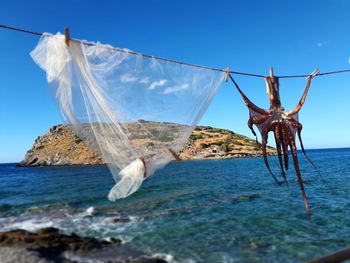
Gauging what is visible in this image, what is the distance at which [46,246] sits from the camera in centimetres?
1481

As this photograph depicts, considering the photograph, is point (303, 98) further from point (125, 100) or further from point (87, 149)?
point (87, 149)

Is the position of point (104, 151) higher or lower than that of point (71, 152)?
lower

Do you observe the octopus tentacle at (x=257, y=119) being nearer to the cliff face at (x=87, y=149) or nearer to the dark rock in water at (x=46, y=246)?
the dark rock in water at (x=46, y=246)

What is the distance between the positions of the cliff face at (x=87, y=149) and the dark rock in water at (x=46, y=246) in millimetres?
90919

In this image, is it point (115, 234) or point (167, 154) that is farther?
point (115, 234)

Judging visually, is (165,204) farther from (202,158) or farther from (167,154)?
(202,158)

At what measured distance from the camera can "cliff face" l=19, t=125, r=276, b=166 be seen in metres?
114

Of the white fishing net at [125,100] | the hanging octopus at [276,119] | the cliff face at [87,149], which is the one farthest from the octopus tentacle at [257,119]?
the cliff face at [87,149]

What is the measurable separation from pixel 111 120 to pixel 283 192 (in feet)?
83.7

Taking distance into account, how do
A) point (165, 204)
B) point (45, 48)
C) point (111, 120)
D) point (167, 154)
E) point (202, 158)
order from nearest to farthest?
point (45, 48)
point (111, 120)
point (167, 154)
point (165, 204)
point (202, 158)

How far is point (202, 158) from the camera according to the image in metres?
112

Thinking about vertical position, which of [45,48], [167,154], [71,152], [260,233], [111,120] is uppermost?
[71,152]

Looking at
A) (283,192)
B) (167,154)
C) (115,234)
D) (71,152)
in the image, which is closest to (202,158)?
(71,152)

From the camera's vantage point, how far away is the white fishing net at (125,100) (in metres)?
6.31
